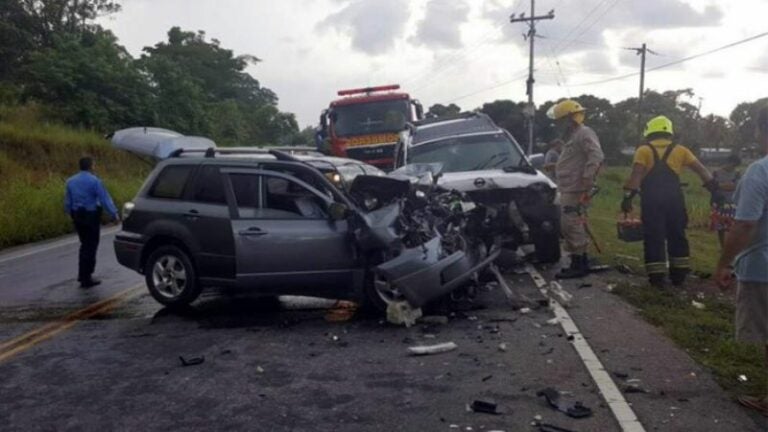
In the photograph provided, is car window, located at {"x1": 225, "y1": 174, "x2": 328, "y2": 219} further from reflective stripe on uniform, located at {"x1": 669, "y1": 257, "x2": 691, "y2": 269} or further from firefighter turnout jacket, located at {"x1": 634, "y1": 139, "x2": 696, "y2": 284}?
reflective stripe on uniform, located at {"x1": 669, "y1": 257, "x2": 691, "y2": 269}

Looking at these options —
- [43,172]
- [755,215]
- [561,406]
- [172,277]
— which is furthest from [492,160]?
[43,172]

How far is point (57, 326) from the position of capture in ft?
27.7

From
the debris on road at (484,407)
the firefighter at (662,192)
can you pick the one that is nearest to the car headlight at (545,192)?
the firefighter at (662,192)

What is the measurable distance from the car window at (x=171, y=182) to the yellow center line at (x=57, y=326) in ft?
4.79

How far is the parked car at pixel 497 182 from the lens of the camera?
33.0 ft

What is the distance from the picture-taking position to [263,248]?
844cm

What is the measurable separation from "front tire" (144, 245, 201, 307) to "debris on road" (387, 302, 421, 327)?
7.62 feet

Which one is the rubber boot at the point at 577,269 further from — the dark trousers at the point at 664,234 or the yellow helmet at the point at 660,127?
the yellow helmet at the point at 660,127

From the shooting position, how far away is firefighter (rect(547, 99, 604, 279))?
10.1 meters

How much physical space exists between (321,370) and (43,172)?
993 inches

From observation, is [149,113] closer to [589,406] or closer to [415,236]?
[415,236]

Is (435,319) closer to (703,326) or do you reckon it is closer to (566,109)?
(703,326)

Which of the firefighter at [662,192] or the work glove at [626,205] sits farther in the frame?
the work glove at [626,205]

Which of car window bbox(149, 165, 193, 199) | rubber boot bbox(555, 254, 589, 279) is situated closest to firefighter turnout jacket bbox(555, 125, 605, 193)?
rubber boot bbox(555, 254, 589, 279)
